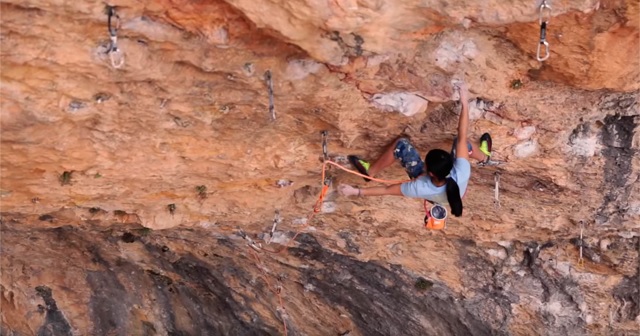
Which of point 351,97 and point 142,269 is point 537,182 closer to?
point 351,97

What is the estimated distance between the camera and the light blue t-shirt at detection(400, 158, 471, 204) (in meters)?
4.10

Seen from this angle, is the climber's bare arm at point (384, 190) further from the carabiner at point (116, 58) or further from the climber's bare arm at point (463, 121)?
the carabiner at point (116, 58)

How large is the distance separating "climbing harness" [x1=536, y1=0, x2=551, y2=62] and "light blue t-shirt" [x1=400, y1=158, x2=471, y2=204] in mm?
789

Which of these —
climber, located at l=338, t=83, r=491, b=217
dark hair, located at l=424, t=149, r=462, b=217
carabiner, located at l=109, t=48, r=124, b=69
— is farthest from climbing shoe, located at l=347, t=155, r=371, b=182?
carabiner, located at l=109, t=48, r=124, b=69

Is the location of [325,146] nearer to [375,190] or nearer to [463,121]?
[375,190]

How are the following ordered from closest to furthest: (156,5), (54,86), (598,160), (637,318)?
(156,5) < (54,86) < (598,160) < (637,318)

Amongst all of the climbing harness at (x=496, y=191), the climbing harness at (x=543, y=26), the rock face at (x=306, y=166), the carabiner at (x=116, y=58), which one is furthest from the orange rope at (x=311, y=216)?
the carabiner at (x=116, y=58)

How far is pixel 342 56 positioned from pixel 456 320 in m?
3.57

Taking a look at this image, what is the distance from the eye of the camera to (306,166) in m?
4.77

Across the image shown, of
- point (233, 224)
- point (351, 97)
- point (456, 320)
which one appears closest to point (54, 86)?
point (351, 97)

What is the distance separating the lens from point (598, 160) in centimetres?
460

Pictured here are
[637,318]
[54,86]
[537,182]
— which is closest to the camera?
[54,86]

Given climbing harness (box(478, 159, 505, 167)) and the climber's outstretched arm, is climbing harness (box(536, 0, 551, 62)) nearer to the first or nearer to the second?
climbing harness (box(478, 159, 505, 167))

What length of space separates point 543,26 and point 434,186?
1.16 meters
